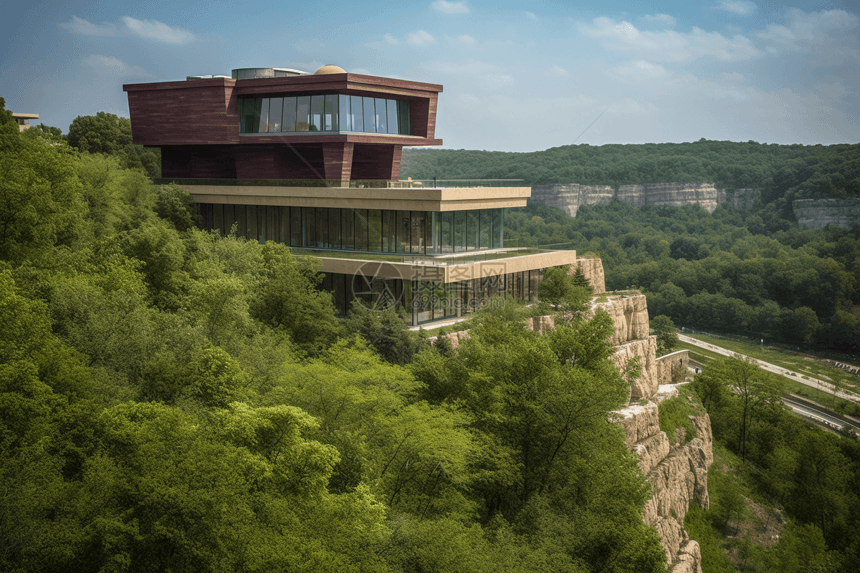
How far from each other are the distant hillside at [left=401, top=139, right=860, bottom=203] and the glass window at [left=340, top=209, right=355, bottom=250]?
92.6 m

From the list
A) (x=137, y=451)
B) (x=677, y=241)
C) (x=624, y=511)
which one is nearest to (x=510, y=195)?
(x=624, y=511)

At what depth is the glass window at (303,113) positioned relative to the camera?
55469 millimetres

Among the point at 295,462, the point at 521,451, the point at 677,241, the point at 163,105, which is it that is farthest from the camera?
the point at 677,241

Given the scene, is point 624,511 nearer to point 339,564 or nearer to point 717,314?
point 339,564

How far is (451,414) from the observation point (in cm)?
2995

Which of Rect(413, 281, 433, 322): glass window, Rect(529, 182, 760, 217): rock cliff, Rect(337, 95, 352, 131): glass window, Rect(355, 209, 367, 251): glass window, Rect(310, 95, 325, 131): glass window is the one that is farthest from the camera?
Rect(529, 182, 760, 217): rock cliff

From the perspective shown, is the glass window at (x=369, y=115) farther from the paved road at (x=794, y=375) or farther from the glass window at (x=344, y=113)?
the paved road at (x=794, y=375)

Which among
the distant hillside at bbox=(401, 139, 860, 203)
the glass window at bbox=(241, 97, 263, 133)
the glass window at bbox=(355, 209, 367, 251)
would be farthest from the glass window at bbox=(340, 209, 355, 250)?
the distant hillside at bbox=(401, 139, 860, 203)

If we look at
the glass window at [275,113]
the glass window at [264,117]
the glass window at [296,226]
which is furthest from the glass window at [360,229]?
the glass window at [264,117]

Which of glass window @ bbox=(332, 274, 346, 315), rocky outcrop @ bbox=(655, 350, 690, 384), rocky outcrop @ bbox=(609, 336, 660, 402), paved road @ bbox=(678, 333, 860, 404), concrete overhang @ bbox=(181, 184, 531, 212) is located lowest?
paved road @ bbox=(678, 333, 860, 404)

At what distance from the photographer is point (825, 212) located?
528 feet

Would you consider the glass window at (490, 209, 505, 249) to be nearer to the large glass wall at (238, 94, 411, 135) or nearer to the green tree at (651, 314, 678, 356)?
the large glass wall at (238, 94, 411, 135)

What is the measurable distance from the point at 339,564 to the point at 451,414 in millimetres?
12603

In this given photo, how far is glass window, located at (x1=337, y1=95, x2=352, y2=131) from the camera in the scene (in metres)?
54.3
